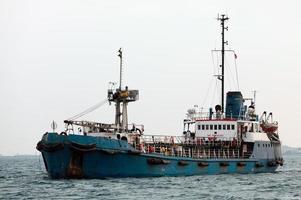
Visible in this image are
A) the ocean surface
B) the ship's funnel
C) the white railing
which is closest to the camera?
the ocean surface

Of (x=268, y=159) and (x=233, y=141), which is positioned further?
(x=268, y=159)

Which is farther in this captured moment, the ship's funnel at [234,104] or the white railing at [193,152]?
the ship's funnel at [234,104]

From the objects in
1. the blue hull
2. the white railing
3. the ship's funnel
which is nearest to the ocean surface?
the blue hull

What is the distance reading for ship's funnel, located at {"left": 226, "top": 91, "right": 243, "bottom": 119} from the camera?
5325cm

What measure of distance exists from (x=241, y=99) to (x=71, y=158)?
18.4m

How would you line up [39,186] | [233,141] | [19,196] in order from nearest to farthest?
[19,196] < [39,186] < [233,141]

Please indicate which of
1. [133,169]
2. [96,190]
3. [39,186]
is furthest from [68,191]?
[133,169]

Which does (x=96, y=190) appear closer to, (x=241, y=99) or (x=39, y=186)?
(x=39, y=186)

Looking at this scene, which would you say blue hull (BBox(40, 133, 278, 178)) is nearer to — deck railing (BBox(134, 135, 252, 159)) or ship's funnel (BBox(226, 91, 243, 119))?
deck railing (BBox(134, 135, 252, 159))

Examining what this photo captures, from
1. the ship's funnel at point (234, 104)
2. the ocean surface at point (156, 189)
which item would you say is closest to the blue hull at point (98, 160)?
the ocean surface at point (156, 189)

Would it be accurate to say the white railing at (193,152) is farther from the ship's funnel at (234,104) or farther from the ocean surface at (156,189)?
the ship's funnel at (234,104)

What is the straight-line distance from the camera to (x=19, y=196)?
33812mm

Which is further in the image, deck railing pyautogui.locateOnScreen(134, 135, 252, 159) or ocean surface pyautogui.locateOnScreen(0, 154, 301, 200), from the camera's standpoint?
deck railing pyautogui.locateOnScreen(134, 135, 252, 159)

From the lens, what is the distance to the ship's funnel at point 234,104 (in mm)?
53250
